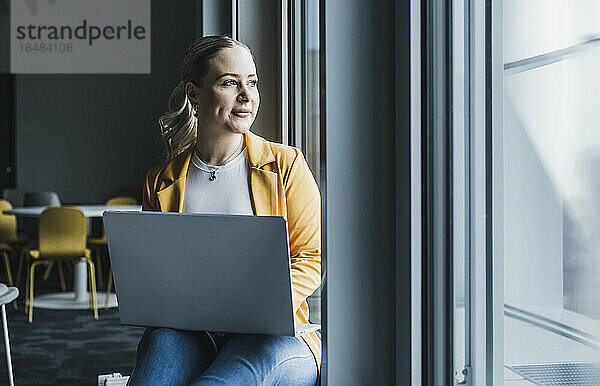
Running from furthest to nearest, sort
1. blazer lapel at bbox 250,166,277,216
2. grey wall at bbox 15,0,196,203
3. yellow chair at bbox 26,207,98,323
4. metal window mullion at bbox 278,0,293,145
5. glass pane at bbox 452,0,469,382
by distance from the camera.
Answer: grey wall at bbox 15,0,196,203
yellow chair at bbox 26,207,98,323
metal window mullion at bbox 278,0,293,145
blazer lapel at bbox 250,166,277,216
glass pane at bbox 452,0,469,382

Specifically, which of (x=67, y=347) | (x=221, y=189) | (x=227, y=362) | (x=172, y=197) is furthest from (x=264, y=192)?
(x=67, y=347)

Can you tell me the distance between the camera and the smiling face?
6.05 ft

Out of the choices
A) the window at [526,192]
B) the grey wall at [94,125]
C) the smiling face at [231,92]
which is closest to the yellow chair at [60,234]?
the grey wall at [94,125]

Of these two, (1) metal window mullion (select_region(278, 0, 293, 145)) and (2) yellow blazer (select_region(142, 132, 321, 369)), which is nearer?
A: (2) yellow blazer (select_region(142, 132, 321, 369))

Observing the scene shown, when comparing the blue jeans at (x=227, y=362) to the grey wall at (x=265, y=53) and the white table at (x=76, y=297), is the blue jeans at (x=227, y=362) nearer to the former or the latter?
the grey wall at (x=265, y=53)

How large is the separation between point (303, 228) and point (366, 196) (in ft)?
1.29

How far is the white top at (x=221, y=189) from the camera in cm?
183

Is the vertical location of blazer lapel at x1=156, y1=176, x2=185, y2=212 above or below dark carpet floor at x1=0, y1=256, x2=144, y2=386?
above

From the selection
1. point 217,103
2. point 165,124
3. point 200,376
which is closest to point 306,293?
point 200,376

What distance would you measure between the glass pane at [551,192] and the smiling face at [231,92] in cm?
85

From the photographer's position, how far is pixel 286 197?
1.76 meters

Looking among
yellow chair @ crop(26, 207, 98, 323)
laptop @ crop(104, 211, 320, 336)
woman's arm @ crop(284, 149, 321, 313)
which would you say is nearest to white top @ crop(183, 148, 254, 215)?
woman's arm @ crop(284, 149, 321, 313)

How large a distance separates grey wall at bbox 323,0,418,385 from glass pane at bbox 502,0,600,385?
236mm

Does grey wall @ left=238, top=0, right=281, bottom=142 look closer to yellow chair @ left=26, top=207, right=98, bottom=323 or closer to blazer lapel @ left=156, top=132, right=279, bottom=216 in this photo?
blazer lapel @ left=156, top=132, right=279, bottom=216
